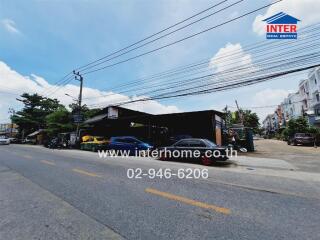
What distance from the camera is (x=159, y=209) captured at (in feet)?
13.8

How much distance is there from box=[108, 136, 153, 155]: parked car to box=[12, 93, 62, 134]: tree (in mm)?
38637

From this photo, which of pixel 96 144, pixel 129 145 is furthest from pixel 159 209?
pixel 96 144

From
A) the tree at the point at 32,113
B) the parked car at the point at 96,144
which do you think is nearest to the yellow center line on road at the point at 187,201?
the parked car at the point at 96,144

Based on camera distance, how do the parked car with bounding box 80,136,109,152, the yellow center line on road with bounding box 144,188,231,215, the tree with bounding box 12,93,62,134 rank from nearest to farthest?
1. the yellow center line on road with bounding box 144,188,231,215
2. the parked car with bounding box 80,136,109,152
3. the tree with bounding box 12,93,62,134

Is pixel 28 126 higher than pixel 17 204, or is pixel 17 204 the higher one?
pixel 28 126

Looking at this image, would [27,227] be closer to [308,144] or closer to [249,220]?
[249,220]

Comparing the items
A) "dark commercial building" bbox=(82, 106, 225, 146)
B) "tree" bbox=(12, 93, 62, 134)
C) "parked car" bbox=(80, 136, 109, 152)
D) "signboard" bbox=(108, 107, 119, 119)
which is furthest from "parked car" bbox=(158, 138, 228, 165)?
"tree" bbox=(12, 93, 62, 134)

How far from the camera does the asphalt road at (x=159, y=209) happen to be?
325 cm

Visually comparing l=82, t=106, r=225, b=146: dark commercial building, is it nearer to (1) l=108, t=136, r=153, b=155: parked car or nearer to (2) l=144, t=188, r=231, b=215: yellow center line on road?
(1) l=108, t=136, r=153, b=155: parked car

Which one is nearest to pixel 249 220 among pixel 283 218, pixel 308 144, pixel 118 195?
pixel 283 218

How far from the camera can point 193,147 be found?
12.1 m

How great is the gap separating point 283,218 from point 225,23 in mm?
8821

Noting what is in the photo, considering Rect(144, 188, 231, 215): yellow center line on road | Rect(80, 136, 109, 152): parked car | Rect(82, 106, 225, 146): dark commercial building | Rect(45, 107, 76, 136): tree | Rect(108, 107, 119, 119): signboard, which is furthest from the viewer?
Rect(45, 107, 76, 136): tree

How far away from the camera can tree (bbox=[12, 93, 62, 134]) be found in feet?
157
